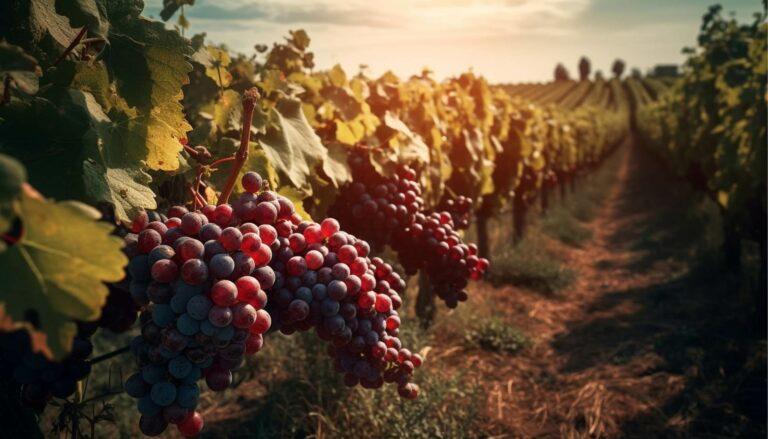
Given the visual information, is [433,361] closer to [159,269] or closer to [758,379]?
[758,379]

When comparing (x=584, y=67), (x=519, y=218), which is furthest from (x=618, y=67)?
(x=519, y=218)

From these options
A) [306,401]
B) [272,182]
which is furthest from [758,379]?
[272,182]

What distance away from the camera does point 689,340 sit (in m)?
5.69

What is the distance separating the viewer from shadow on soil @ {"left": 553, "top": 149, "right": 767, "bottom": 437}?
13.9ft

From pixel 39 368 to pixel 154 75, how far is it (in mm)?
836

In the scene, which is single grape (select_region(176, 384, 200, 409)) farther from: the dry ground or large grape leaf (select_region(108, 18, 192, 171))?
the dry ground

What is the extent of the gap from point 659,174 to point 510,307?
18040 mm

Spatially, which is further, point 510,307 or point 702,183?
point 702,183

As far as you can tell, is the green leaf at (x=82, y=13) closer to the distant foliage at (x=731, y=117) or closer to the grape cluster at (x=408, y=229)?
the grape cluster at (x=408, y=229)

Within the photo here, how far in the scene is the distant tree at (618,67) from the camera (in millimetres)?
125875

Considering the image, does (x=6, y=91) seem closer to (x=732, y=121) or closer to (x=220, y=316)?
(x=220, y=316)

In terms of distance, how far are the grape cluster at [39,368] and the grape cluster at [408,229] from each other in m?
1.65

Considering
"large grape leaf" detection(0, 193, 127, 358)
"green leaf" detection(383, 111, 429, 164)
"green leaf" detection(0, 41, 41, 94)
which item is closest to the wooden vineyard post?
"green leaf" detection(383, 111, 429, 164)

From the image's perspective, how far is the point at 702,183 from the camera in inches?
453
